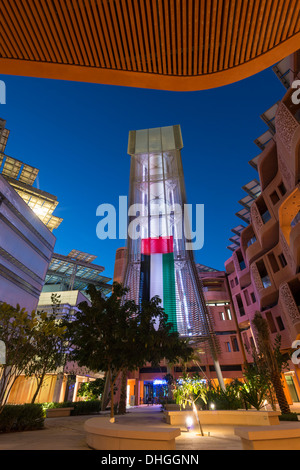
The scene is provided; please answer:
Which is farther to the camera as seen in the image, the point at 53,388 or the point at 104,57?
the point at 53,388

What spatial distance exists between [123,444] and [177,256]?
21.3 meters

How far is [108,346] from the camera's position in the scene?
299 inches

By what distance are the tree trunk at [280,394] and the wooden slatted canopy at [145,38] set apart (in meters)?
13.2

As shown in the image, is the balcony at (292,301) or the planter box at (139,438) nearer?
the planter box at (139,438)

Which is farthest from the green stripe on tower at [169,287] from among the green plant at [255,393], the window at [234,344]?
the window at [234,344]

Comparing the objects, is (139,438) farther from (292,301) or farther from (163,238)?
(163,238)

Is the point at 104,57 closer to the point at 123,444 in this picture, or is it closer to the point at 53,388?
the point at 123,444

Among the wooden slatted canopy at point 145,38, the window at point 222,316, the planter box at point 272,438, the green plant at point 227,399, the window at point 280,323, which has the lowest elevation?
the planter box at point 272,438

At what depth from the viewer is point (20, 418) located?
957 centimetres

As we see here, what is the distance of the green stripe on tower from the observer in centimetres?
2187

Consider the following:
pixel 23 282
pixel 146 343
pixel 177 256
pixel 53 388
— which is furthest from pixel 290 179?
pixel 53 388

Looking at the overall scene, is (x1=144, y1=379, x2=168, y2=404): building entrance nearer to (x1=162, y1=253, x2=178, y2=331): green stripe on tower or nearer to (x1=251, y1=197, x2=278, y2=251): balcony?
(x1=162, y1=253, x2=178, y2=331): green stripe on tower

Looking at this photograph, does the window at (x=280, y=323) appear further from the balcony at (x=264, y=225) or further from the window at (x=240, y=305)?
the window at (x=240, y=305)

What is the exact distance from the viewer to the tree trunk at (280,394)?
11.6 meters
